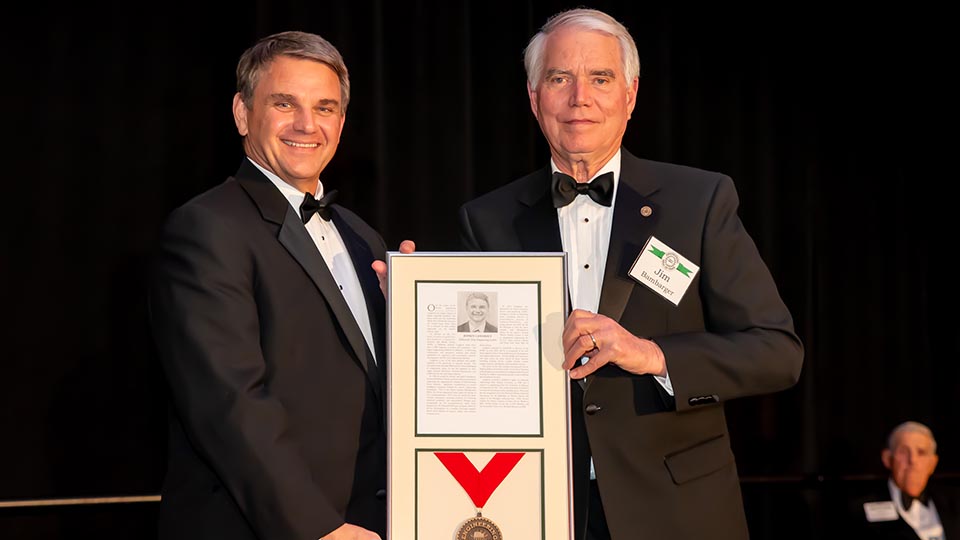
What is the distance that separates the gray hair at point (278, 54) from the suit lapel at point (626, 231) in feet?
2.71

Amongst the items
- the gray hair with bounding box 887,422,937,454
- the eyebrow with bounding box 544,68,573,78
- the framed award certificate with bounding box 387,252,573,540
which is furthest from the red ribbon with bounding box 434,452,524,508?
the gray hair with bounding box 887,422,937,454

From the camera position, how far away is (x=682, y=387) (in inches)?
90.4

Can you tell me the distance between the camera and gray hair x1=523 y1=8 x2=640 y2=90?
8.67 feet

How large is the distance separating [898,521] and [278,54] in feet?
14.0

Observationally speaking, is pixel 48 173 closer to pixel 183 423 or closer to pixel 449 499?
pixel 183 423

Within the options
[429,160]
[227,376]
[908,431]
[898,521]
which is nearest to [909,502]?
[898,521]

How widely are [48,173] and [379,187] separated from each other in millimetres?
1670

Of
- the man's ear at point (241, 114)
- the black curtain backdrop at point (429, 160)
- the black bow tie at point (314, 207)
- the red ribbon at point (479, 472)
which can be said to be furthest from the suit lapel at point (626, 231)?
the black curtain backdrop at point (429, 160)

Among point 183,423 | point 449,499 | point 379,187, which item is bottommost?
point 449,499

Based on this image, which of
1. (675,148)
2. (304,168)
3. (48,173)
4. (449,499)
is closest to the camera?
(449,499)

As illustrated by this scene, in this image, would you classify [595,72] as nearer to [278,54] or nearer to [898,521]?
[278,54]

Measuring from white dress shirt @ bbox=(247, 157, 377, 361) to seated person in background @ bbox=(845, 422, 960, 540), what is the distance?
Result: 3743 mm

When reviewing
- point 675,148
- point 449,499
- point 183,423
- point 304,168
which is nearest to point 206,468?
point 183,423

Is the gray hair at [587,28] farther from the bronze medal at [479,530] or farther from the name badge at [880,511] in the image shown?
the name badge at [880,511]
